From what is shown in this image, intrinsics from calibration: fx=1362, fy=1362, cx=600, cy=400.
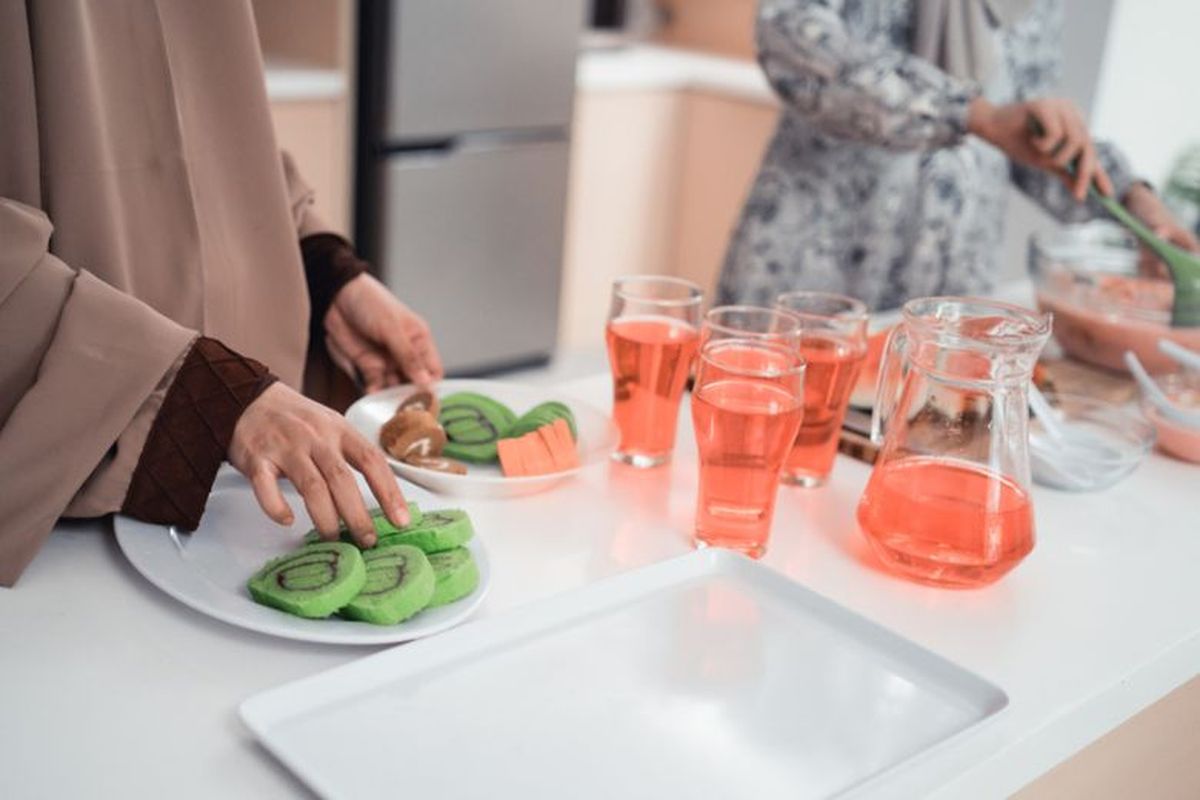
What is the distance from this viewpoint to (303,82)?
10.1ft

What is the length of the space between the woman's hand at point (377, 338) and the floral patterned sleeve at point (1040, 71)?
1.02 metres

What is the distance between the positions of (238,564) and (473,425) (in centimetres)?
29

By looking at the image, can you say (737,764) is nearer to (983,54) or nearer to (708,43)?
(983,54)

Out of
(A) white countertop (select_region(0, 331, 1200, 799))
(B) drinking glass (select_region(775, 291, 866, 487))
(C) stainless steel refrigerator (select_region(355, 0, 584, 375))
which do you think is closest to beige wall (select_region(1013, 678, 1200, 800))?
(A) white countertop (select_region(0, 331, 1200, 799))

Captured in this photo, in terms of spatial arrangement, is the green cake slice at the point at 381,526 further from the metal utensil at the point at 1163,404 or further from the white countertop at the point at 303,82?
the white countertop at the point at 303,82

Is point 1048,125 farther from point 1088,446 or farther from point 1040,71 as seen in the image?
point 1040,71

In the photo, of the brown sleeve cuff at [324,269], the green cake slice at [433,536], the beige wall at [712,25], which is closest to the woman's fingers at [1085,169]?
the brown sleeve cuff at [324,269]

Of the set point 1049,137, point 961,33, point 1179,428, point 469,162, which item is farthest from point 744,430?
point 469,162

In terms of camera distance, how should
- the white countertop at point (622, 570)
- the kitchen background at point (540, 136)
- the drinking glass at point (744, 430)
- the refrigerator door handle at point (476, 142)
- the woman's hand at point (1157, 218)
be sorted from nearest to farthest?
the white countertop at point (622, 570), the drinking glass at point (744, 430), the woman's hand at point (1157, 218), the kitchen background at point (540, 136), the refrigerator door handle at point (476, 142)

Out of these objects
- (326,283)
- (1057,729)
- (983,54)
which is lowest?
(1057,729)

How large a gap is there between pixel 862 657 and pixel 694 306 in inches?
14.7

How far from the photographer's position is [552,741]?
75cm

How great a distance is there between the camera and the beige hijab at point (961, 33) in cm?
202

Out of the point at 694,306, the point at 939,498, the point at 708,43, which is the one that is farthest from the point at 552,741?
the point at 708,43
